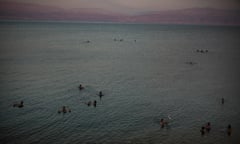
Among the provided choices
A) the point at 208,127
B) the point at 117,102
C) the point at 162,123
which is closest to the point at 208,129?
the point at 208,127

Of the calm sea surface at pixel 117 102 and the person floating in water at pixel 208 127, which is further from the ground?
the calm sea surface at pixel 117 102

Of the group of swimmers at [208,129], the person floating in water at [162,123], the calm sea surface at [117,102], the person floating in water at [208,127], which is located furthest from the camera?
the person floating in water at [162,123]

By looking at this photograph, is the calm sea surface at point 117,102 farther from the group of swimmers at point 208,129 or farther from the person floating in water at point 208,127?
the person floating in water at point 208,127

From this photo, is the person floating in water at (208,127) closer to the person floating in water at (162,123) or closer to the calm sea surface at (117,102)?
the calm sea surface at (117,102)

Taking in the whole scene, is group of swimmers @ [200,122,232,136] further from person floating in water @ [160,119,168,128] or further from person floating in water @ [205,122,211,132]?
person floating in water @ [160,119,168,128]

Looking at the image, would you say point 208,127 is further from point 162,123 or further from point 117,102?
point 117,102

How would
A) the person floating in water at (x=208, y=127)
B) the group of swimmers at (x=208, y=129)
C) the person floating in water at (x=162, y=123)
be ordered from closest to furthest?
the group of swimmers at (x=208, y=129) → the person floating in water at (x=208, y=127) → the person floating in water at (x=162, y=123)

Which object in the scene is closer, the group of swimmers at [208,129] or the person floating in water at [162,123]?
the group of swimmers at [208,129]

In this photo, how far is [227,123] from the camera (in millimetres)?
15211

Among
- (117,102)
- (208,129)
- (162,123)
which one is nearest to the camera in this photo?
(208,129)

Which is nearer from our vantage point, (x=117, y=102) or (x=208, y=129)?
(x=208, y=129)

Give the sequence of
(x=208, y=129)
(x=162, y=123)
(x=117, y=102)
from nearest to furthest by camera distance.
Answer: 1. (x=208, y=129)
2. (x=162, y=123)
3. (x=117, y=102)

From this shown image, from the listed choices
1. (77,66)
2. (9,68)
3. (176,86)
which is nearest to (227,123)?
(176,86)

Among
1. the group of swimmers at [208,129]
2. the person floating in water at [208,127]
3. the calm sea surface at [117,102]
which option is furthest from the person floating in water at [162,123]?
the person floating in water at [208,127]
